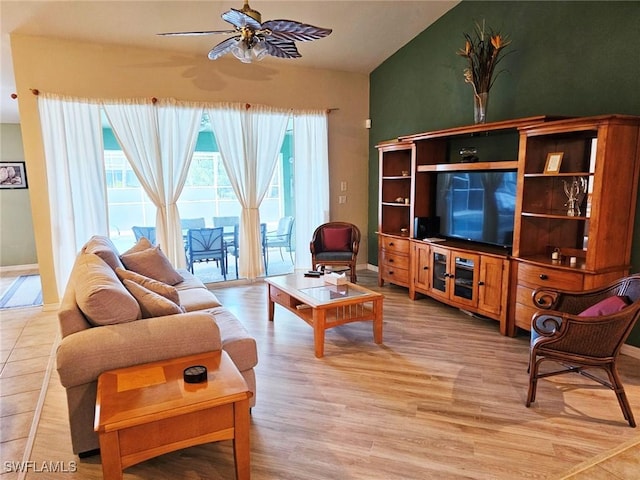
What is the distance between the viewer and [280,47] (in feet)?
10.9

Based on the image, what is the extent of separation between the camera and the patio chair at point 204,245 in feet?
17.1

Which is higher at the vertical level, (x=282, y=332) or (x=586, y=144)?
(x=586, y=144)

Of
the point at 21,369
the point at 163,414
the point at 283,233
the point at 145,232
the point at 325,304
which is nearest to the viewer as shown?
the point at 163,414

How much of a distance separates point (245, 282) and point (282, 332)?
6.34 ft

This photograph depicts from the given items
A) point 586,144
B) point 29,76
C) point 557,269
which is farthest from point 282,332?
point 29,76

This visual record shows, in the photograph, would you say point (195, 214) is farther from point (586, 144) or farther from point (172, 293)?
point (586, 144)

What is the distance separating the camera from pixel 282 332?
387 centimetres

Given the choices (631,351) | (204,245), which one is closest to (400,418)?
(631,351)

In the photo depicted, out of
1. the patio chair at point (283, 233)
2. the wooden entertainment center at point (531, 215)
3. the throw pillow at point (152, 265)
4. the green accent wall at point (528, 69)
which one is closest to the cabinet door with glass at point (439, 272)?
the wooden entertainment center at point (531, 215)

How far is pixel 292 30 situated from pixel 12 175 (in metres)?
5.77

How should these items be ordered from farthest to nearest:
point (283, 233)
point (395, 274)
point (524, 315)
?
point (283, 233)
point (395, 274)
point (524, 315)

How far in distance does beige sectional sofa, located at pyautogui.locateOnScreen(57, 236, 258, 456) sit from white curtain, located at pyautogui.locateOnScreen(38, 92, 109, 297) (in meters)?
2.37

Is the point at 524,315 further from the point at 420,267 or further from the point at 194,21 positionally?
the point at 194,21

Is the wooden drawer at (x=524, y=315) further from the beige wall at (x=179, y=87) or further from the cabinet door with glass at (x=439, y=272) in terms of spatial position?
the beige wall at (x=179, y=87)
